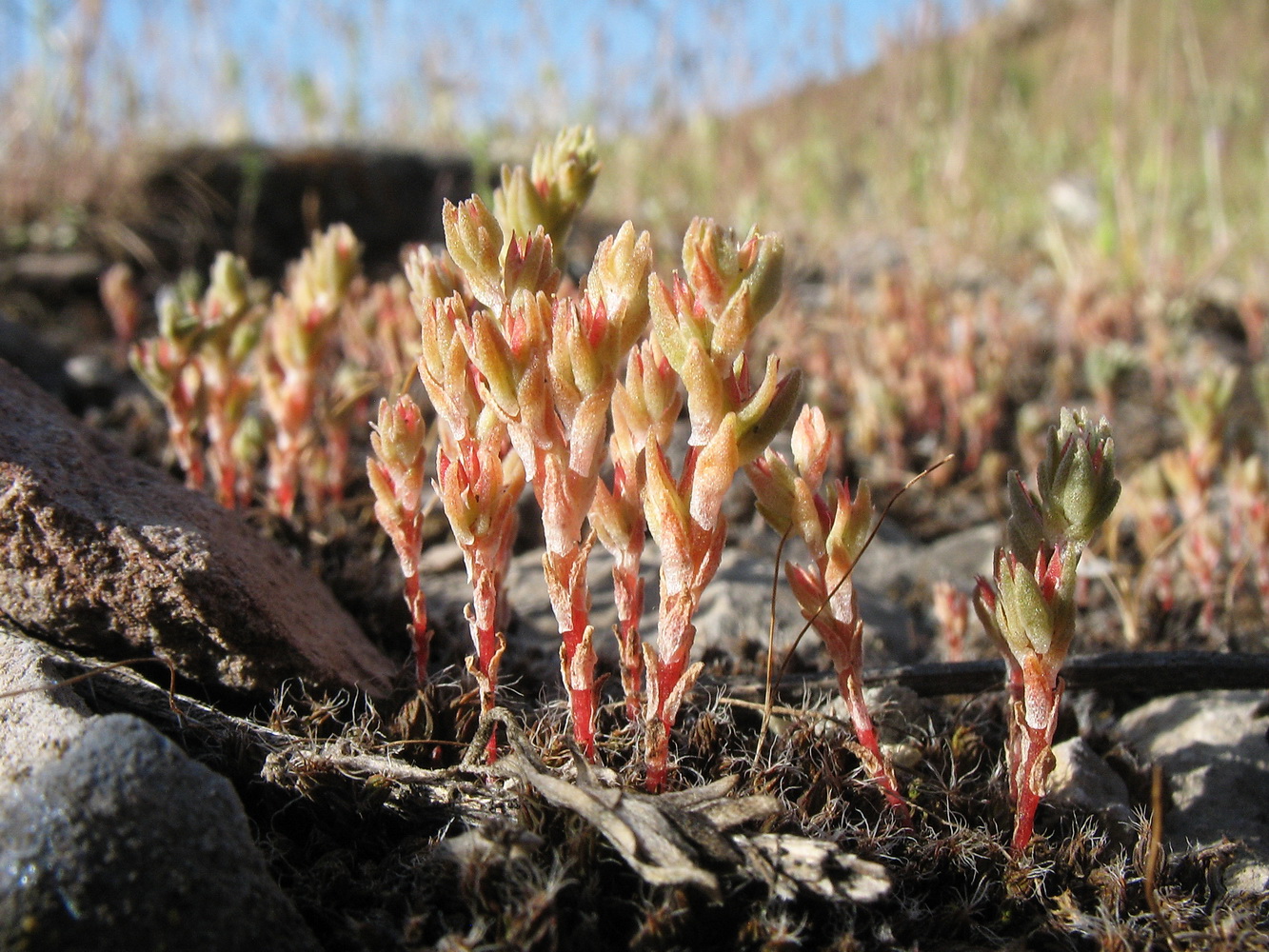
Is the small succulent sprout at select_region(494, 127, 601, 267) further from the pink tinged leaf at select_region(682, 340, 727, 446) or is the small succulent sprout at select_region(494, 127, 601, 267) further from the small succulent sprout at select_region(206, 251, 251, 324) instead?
the small succulent sprout at select_region(206, 251, 251, 324)

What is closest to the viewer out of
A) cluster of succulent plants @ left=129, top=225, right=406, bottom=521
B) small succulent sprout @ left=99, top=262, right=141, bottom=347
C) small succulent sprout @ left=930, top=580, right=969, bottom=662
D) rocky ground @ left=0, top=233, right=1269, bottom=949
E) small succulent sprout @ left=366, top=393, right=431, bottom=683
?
rocky ground @ left=0, top=233, right=1269, bottom=949

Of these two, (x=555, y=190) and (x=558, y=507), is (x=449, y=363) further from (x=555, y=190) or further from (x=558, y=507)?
(x=555, y=190)

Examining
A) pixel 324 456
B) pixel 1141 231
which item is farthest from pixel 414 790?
pixel 1141 231

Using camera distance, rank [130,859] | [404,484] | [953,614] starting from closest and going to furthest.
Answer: [130,859] < [404,484] < [953,614]

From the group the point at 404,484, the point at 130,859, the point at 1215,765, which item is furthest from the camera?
the point at 1215,765

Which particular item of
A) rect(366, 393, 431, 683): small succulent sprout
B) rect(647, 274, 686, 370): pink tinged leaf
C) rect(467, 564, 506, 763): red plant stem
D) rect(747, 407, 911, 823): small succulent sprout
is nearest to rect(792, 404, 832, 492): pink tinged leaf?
rect(747, 407, 911, 823): small succulent sprout

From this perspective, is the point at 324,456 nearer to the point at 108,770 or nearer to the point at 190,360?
the point at 190,360

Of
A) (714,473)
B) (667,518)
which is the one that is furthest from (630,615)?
(714,473)

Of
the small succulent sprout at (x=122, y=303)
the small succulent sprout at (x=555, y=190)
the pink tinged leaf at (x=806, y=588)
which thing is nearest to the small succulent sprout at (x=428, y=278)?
the small succulent sprout at (x=555, y=190)
